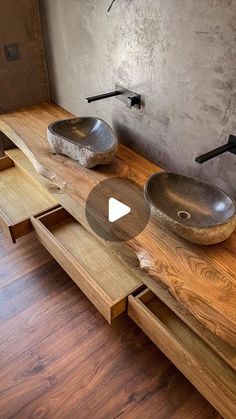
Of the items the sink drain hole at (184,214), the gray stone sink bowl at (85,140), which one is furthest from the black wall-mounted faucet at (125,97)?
the sink drain hole at (184,214)

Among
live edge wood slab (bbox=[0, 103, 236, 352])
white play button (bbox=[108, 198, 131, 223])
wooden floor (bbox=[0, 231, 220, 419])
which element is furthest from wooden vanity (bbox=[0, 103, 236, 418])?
wooden floor (bbox=[0, 231, 220, 419])

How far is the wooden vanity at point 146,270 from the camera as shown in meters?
0.89

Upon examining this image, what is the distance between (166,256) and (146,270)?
0.08m

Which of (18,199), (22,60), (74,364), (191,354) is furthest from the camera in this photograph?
(22,60)

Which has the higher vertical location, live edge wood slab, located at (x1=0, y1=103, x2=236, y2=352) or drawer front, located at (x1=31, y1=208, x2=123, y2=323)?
live edge wood slab, located at (x1=0, y1=103, x2=236, y2=352)

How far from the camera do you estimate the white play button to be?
1.15 metres

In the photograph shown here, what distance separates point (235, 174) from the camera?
3.65 ft

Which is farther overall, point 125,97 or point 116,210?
point 125,97

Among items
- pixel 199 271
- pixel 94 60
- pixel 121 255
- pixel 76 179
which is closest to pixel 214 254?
pixel 199 271

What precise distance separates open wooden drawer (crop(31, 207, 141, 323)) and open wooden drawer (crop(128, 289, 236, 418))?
89 millimetres

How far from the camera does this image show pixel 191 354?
0.96 meters

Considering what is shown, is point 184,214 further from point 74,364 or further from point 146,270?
point 74,364

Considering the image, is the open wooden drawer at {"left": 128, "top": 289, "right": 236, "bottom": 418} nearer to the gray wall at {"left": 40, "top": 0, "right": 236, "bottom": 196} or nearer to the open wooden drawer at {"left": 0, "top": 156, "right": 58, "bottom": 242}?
the gray wall at {"left": 40, "top": 0, "right": 236, "bottom": 196}

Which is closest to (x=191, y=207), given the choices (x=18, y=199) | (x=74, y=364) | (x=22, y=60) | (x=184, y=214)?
(x=184, y=214)
